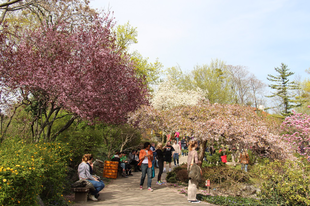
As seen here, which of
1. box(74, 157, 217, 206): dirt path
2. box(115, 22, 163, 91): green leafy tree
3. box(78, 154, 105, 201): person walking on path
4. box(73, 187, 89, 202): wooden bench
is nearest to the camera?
box(73, 187, 89, 202): wooden bench

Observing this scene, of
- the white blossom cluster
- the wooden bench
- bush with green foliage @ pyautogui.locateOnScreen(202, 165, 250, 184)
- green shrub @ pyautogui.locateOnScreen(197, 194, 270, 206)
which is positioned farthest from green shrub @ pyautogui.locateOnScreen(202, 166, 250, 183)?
the white blossom cluster

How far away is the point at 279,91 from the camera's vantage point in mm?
42281

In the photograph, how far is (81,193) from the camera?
7188 millimetres

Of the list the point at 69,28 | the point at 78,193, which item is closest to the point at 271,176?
the point at 78,193

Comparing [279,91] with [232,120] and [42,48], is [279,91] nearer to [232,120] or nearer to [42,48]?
[232,120]

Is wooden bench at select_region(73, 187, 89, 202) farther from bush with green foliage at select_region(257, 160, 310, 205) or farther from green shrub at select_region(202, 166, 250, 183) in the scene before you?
bush with green foliage at select_region(257, 160, 310, 205)

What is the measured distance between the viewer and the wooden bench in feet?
23.4

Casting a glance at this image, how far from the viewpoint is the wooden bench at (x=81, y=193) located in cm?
712

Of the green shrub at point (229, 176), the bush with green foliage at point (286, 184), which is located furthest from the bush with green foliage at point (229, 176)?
the bush with green foliage at point (286, 184)

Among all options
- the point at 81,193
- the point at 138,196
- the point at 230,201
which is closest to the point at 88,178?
the point at 81,193

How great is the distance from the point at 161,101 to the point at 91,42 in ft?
79.4

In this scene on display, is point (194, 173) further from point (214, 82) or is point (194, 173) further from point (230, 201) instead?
point (214, 82)

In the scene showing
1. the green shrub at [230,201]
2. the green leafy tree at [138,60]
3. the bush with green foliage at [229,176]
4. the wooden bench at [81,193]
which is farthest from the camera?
the green leafy tree at [138,60]

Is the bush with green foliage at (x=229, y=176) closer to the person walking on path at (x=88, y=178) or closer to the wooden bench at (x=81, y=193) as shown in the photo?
the person walking on path at (x=88, y=178)
